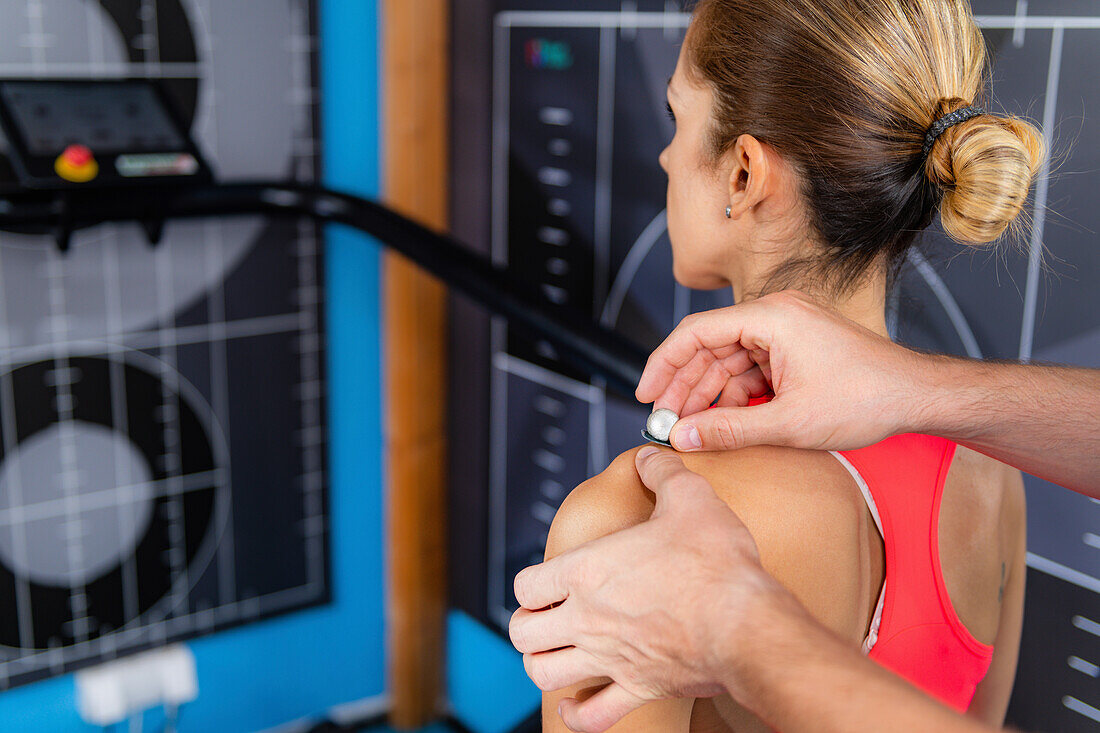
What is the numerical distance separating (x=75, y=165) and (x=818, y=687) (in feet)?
5.16

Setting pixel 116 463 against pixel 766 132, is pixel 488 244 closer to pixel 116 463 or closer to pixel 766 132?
pixel 116 463

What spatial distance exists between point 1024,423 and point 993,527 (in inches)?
6.2

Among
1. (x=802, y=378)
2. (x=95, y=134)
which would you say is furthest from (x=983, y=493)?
(x=95, y=134)

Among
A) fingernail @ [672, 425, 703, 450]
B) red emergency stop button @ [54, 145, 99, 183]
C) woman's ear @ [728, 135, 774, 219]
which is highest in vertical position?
woman's ear @ [728, 135, 774, 219]

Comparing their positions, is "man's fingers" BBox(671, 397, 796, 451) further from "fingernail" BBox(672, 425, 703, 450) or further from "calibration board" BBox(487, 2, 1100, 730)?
"calibration board" BBox(487, 2, 1100, 730)

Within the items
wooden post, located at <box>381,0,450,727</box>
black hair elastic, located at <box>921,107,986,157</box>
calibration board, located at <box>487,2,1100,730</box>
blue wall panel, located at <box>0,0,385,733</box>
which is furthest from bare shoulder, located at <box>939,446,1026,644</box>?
blue wall panel, located at <box>0,0,385,733</box>

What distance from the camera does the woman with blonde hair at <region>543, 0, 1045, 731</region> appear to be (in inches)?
34.6

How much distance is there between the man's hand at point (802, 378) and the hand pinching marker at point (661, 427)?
21 mm

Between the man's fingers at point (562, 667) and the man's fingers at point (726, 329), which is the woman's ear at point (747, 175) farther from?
the man's fingers at point (562, 667)

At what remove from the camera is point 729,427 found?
34.2 inches

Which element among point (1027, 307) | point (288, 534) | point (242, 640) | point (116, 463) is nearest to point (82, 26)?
point (116, 463)

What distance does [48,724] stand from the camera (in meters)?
2.00

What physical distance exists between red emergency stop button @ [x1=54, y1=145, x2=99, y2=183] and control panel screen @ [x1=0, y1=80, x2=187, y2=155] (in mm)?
29

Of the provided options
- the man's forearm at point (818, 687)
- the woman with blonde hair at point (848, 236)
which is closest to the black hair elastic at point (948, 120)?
the woman with blonde hair at point (848, 236)
